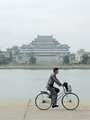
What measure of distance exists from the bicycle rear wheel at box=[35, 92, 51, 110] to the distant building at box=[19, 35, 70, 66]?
15012 cm

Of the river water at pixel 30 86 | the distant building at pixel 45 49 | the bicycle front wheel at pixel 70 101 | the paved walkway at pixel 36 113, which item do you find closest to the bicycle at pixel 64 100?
the bicycle front wheel at pixel 70 101

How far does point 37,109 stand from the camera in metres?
9.29

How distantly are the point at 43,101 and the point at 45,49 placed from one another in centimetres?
16215

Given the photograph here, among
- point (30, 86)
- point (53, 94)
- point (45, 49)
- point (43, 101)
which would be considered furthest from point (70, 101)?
point (45, 49)

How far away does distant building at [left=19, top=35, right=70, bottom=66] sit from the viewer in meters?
167

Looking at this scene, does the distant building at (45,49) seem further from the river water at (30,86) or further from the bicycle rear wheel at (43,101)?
the bicycle rear wheel at (43,101)

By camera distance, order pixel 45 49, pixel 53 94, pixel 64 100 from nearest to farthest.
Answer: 1. pixel 53 94
2. pixel 64 100
3. pixel 45 49

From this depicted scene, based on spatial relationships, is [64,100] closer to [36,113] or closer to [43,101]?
[43,101]

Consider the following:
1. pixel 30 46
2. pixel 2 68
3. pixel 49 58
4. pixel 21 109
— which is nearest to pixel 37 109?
pixel 21 109

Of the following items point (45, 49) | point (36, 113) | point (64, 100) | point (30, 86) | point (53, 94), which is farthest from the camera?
point (45, 49)

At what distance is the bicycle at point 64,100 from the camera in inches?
360

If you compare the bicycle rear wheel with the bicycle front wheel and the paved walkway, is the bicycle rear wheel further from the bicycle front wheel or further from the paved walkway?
the bicycle front wheel

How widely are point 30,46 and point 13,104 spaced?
168 meters

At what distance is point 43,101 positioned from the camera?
923cm
